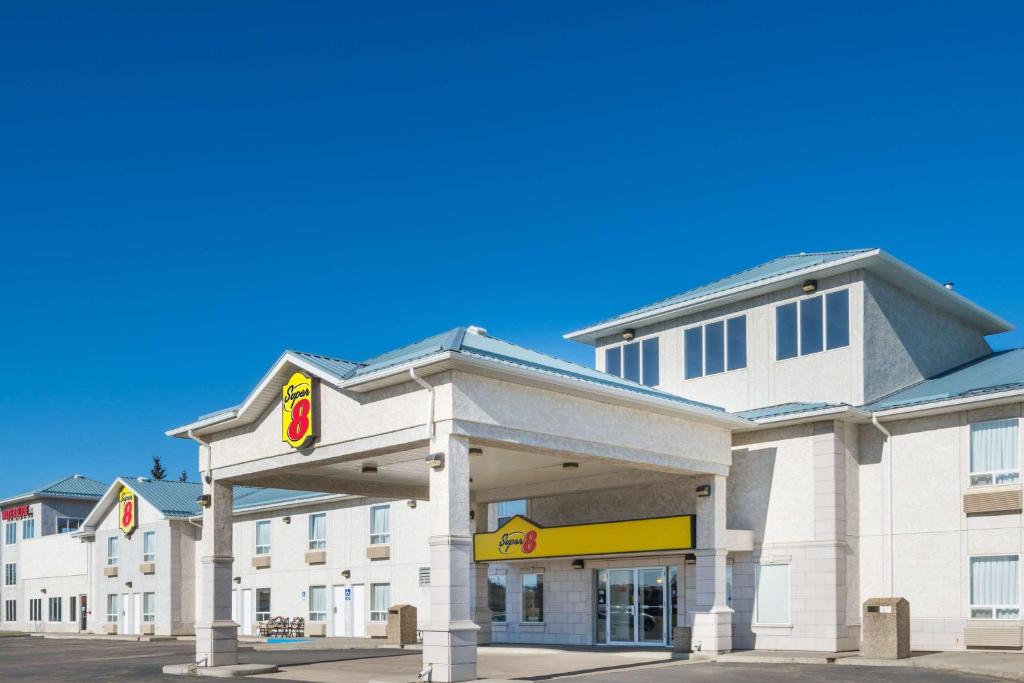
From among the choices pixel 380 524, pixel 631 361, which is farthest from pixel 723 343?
pixel 380 524

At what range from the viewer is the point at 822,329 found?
28219mm

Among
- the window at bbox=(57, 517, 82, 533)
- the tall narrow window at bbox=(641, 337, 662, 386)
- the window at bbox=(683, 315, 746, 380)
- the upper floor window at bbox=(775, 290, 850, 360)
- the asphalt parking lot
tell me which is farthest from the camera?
the window at bbox=(57, 517, 82, 533)

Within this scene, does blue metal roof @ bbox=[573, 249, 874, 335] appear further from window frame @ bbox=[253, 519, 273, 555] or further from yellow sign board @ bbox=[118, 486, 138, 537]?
yellow sign board @ bbox=[118, 486, 138, 537]

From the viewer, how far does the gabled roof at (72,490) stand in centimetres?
6488

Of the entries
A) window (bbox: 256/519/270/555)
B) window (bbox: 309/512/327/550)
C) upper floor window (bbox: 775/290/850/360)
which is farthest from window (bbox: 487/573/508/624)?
window (bbox: 256/519/270/555)

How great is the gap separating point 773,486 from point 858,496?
1.97m

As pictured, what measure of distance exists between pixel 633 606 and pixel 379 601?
1333 centimetres

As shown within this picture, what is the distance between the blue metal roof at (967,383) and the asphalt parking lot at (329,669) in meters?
6.67

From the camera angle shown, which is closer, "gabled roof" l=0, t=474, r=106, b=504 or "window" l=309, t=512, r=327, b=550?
"window" l=309, t=512, r=327, b=550

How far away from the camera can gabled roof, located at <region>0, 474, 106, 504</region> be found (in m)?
64.9

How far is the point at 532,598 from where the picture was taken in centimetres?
3244

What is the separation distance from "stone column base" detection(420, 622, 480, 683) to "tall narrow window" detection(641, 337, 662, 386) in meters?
14.4

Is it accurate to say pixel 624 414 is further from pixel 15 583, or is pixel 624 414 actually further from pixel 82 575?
pixel 15 583

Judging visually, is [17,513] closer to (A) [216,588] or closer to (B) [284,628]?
(B) [284,628]
